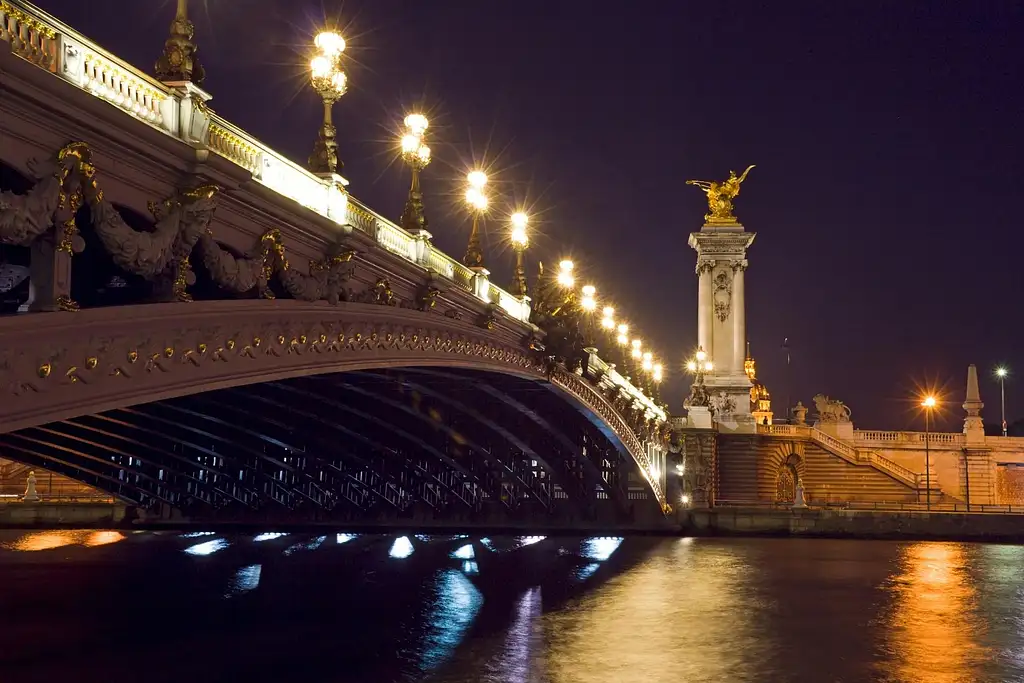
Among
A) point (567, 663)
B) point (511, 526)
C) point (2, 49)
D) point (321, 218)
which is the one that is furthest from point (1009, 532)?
point (2, 49)

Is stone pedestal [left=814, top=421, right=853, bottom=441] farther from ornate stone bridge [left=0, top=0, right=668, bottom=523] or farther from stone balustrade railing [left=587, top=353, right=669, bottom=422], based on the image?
ornate stone bridge [left=0, top=0, right=668, bottom=523]

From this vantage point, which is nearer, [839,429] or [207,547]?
[207,547]

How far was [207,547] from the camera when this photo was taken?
4925 centimetres

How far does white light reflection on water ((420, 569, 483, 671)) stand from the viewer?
22.3m

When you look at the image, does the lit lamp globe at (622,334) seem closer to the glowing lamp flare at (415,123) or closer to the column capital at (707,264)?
the column capital at (707,264)

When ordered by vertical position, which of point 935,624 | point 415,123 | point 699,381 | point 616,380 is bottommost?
point 935,624

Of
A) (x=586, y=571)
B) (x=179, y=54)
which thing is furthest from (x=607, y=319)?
(x=179, y=54)

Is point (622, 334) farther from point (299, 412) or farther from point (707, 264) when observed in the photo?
point (299, 412)

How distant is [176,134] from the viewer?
15758 mm

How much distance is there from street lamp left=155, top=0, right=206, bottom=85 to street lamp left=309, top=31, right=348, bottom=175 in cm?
476

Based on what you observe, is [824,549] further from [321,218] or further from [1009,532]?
[321,218]

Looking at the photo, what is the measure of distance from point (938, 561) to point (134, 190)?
128 ft

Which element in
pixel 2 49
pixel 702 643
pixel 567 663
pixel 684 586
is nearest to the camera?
pixel 2 49

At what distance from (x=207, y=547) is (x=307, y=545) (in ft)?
14.3
